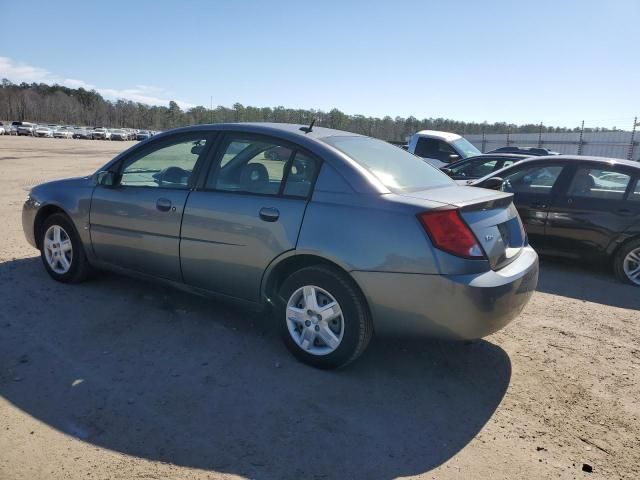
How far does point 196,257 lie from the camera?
3973mm

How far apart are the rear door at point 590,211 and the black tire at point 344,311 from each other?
4.15m

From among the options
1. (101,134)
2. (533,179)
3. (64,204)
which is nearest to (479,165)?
(533,179)

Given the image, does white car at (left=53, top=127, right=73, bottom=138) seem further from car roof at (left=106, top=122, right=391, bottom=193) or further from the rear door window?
the rear door window

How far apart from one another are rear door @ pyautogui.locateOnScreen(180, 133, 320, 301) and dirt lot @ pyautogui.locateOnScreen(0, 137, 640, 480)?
1.80ft

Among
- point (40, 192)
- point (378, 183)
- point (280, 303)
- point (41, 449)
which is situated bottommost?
point (41, 449)

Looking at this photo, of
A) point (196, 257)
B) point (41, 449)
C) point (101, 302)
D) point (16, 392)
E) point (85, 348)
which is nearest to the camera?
point (41, 449)

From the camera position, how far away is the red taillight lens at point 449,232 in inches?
122

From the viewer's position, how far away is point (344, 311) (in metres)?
3.33

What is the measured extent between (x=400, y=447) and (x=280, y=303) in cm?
133

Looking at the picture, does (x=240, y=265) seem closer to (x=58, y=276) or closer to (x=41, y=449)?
(x=41, y=449)

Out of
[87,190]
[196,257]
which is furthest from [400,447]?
[87,190]

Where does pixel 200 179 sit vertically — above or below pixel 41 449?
above

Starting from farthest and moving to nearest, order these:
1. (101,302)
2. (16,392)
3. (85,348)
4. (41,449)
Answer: (101,302) < (85,348) < (16,392) < (41,449)

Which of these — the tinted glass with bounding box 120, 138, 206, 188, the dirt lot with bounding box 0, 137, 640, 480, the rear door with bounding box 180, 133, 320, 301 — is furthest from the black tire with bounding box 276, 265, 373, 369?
the tinted glass with bounding box 120, 138, 206, 188
